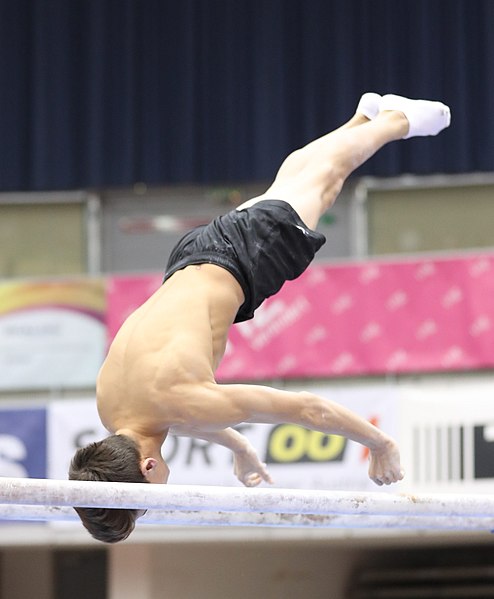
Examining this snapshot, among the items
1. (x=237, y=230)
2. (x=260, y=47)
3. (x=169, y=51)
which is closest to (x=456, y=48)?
(x=260, y=47)

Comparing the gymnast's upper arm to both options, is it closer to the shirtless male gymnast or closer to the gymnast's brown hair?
the shirtless male gymnast

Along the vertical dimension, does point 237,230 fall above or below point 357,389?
above

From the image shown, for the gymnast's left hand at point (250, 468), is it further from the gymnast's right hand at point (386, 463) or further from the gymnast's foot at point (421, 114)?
the gymnast's foot at point (421, 114)

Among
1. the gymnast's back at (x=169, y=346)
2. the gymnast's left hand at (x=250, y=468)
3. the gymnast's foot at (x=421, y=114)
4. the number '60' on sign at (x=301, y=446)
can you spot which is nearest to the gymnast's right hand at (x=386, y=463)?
the gymnast's left hand at (x=250, y=468)

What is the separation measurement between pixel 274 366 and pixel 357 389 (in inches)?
26.7

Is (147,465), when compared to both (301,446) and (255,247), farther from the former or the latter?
(301,446)

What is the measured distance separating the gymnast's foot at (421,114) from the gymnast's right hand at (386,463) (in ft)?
4.53

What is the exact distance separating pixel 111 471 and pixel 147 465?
155 millimetres

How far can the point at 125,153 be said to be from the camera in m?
11.1

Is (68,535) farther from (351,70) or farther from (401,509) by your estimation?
(401,509)

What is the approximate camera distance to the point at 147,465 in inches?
174

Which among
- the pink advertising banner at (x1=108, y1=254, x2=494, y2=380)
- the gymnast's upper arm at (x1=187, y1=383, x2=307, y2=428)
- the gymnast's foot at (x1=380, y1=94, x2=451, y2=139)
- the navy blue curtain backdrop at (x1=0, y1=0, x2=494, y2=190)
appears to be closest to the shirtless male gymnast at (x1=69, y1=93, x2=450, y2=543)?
the gymnast's upper arm at (x1=187, y1=383, x2=307, y2=428)

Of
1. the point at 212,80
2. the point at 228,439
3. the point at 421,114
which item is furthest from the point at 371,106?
the point at 212,80

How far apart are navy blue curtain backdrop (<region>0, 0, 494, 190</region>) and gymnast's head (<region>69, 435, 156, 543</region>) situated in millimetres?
6759
